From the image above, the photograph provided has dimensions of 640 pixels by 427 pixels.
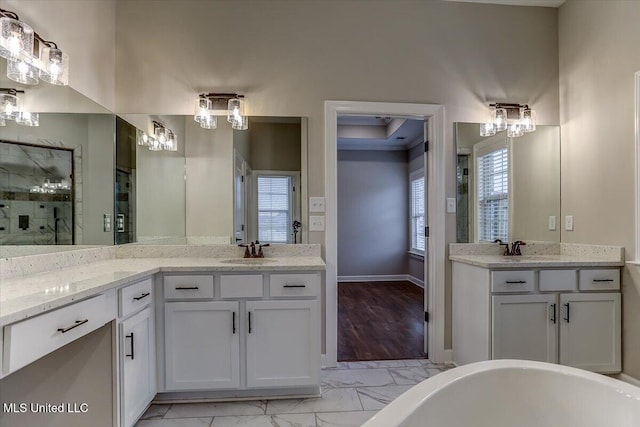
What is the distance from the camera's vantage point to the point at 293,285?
2.18m

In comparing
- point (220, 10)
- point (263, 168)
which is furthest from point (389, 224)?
point (220, 10)

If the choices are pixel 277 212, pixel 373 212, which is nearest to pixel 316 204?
pixel 277 212

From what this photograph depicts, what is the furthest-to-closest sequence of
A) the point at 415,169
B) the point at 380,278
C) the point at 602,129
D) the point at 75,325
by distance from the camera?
1. the point at 380,278
2. the point at 415,169
3. the point at 602,129
4. the point at 75,325

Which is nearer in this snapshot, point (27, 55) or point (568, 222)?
point (27, 55)

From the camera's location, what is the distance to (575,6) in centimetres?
275

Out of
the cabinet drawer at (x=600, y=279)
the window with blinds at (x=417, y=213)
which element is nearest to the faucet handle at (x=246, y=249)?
the cabinet drawer at (x=600, y=279)

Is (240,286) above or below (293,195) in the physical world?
below

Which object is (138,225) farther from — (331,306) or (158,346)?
(331,306)

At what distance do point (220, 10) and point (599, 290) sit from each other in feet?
11.3

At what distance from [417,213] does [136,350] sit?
534cm

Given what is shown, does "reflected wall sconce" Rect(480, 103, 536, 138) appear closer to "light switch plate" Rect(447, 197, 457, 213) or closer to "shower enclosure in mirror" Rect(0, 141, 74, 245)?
"light switch plate" Rect(447, 197, 457, 213)

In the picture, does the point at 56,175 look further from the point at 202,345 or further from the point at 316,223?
the point at 316,223

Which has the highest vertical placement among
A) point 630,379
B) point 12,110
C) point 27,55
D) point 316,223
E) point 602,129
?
point 27,55

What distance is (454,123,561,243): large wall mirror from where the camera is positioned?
2.86 metres
